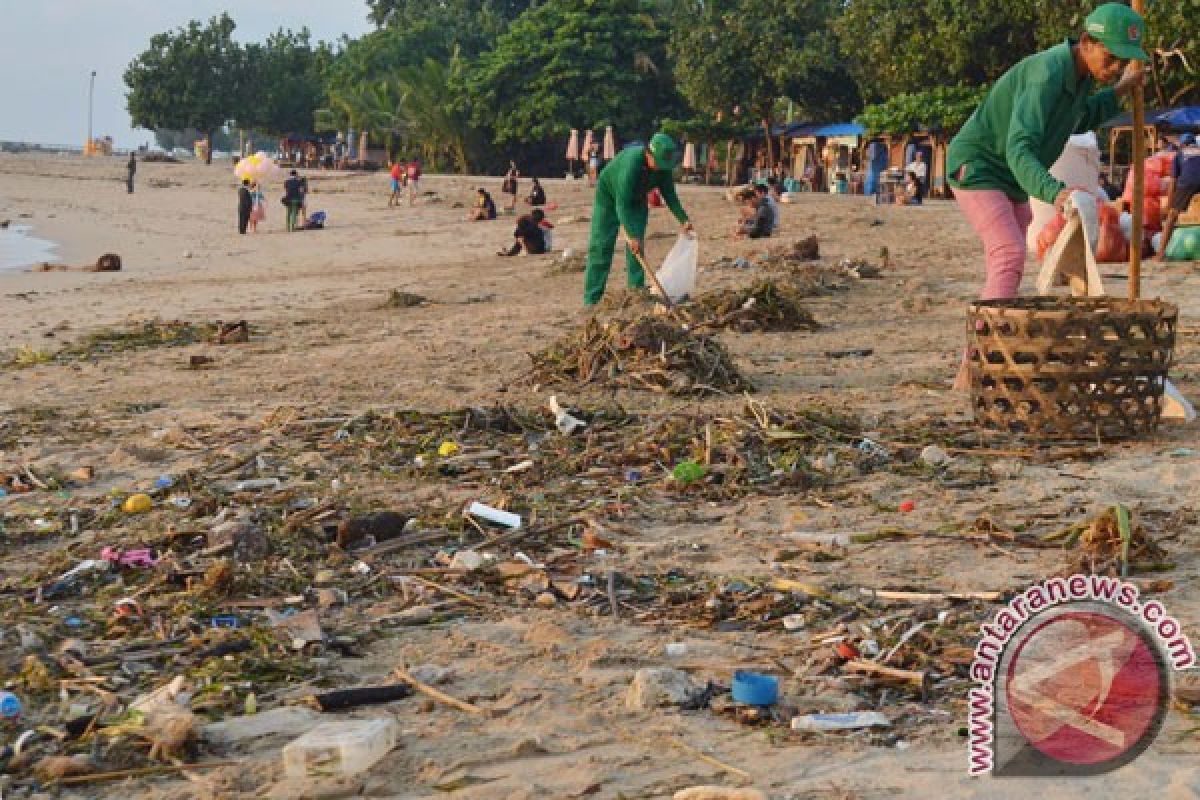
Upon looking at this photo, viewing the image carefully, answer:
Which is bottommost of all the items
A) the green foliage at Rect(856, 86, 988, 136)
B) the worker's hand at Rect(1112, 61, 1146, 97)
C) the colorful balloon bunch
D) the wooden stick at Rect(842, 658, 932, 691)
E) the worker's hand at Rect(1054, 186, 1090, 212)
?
the wooden stick at Rect(842, 658, 932, 691)

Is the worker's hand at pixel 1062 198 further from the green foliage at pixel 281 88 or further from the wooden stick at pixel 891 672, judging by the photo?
the green foliage at pixel 281 88

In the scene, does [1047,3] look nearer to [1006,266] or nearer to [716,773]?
[1006,266]

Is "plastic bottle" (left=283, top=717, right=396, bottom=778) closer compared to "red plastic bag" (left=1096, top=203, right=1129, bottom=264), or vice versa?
"plastic bottle" (left=283, top=717, right=396, bottom=778)

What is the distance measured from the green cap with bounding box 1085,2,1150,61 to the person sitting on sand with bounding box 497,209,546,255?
12341 millimetres

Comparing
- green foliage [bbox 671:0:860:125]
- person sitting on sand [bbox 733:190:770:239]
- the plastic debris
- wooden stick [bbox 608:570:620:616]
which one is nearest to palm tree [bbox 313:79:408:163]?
green foliage [bbox 671:0:860:125]

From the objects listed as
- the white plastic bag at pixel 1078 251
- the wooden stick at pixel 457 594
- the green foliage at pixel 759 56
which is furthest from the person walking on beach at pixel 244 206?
the wooden stick at pixel 457 594

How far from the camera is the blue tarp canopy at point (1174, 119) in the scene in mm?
21859

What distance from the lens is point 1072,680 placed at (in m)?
2.79

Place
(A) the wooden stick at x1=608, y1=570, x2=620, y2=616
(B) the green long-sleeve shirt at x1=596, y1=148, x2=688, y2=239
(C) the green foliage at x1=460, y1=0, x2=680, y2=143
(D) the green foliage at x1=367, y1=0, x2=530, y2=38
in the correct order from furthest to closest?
(D) the green foliage at x1=367, y1=0, x2=530, y2=38
(C) the green foliage at x1=460, y1=0, x2=680, y2=143
(B) the green long-sleeve shirt at x1=596, y1=148, x2=688, y2=239
(A) the wooden stick at x1=608, y1=570, x2=620, y2=616

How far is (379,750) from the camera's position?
8.67ft

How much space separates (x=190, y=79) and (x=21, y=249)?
48.2 metres

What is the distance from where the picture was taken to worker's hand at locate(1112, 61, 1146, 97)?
16.6ft

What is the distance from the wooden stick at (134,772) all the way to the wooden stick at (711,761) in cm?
87

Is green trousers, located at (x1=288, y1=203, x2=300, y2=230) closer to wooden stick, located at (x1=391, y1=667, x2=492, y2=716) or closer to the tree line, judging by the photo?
the tree line
